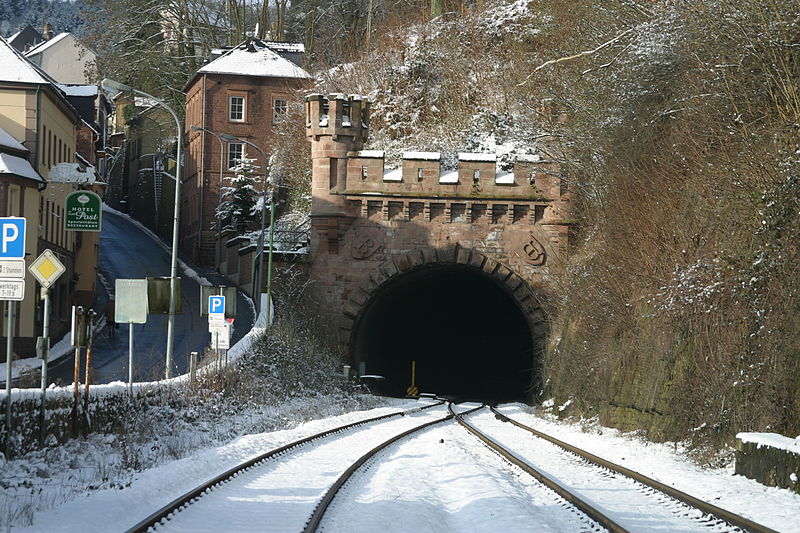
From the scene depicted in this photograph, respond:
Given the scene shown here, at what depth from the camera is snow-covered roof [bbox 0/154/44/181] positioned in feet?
121

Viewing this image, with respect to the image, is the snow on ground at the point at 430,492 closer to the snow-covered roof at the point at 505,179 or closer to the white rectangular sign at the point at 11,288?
the white rectangular sign at the point at 11,288

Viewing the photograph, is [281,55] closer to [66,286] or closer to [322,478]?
[66,286]

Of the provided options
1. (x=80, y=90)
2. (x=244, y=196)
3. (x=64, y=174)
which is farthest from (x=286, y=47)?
(x=64, y=174)

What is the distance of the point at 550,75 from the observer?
35.9 metres

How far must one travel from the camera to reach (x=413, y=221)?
3566cm

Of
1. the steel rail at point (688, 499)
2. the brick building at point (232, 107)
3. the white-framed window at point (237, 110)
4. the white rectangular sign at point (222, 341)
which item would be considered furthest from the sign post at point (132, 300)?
the white-framed window at point (237, 110)

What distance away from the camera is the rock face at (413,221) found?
35.4 m

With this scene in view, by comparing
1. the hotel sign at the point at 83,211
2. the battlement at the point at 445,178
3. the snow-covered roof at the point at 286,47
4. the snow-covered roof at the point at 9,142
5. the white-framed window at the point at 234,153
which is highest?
the snow-covered roof at the point at 286,47

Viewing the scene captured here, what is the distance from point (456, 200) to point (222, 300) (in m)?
11.1

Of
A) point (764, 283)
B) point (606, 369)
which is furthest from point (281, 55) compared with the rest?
point (764, 283)

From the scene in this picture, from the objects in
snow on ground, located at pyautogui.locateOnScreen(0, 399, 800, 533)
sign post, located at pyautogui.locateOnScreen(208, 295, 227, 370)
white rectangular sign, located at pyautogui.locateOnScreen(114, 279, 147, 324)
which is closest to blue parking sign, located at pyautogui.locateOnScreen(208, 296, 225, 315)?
sign post, located at pyautogui.locateOnScreen(208, 295, 227, 370)

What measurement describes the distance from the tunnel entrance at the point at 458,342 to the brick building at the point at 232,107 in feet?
62.3

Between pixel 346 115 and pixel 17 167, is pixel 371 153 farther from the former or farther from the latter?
pixel 17 167

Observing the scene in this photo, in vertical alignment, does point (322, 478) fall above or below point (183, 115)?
below
